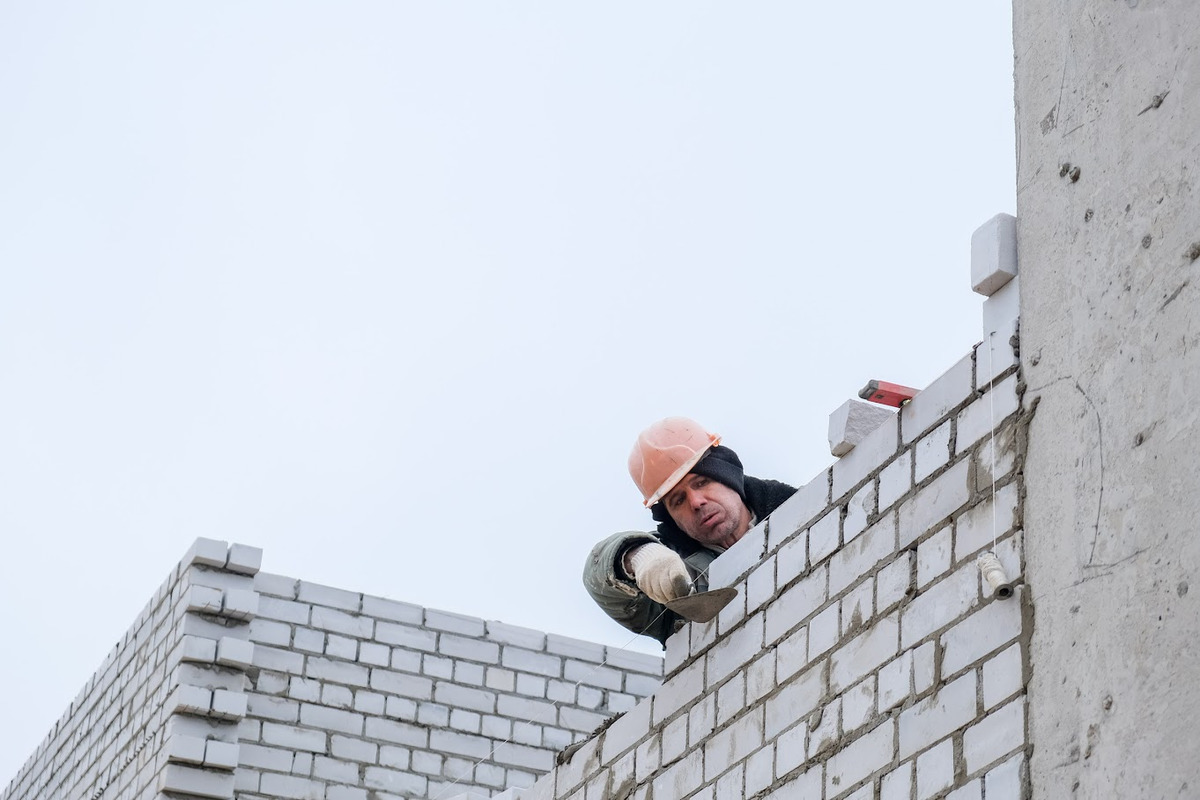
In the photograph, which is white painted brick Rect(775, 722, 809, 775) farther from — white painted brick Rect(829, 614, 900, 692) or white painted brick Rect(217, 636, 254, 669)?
white painted brick Rect(217, 636, 254, 669)

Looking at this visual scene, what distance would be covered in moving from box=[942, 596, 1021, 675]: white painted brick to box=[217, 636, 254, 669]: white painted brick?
624 centimetres

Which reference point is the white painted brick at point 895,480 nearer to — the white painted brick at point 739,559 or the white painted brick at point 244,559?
the white painted brick at point 739,559

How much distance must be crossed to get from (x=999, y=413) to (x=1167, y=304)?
2.57ft

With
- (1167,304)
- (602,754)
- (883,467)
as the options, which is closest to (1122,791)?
(1167,304)

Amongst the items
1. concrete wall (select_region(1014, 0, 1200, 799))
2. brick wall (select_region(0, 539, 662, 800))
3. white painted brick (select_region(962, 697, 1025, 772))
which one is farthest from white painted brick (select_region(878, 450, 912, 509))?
brick wall (select_region(0, 539, 662, 800))

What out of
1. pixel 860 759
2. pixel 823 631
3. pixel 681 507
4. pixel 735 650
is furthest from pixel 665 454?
pixel 860 759

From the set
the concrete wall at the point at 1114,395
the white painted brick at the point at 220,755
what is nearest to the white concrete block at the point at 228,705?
the white painted brick at the point at 220,755

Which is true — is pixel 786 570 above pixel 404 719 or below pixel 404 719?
below

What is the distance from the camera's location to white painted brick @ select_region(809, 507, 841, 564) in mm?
6117

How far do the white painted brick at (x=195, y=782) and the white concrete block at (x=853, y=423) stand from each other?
5415 millimetres

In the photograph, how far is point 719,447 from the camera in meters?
7.82

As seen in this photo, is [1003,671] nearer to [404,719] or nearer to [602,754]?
[602,754]

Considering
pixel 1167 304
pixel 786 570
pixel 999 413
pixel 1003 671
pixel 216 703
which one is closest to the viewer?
pixel 1167 304

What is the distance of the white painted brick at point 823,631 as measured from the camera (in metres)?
5.93
